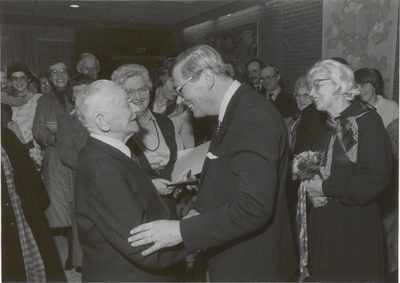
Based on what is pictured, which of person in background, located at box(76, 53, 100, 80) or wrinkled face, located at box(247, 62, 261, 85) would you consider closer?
person in background, located at box(76, 53, 100, 80)

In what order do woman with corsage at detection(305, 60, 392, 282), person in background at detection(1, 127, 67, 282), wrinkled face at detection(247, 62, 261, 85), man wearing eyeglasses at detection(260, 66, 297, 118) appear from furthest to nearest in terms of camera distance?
wrinkled face at detection(247, 62, 261, 85)
man wearing eyeglasses at detection(260, 66, 297, 118)
woman with corsage at detection(305, 60, 392, 282)
person in background at detection(1, 127, 67, 282)

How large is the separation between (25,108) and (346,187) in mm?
3405

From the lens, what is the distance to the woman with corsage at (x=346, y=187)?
1943 millimetres

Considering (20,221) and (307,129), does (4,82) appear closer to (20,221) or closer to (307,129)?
(20,221)

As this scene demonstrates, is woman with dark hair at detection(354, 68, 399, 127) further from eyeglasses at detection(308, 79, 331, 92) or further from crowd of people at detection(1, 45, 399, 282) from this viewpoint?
eyeglasses at detection(308, 79, 331, 92)

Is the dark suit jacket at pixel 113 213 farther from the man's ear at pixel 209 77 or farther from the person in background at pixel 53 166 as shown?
the person in background at pixel 53 166

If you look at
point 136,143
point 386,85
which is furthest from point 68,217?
point 386,85

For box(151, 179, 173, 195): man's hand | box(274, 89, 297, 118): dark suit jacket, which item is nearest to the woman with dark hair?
box(274, 89, 297, 118): dark suit jacket

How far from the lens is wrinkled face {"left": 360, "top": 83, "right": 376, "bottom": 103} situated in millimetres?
3418

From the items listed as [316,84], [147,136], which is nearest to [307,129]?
[316,84]

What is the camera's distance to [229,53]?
30.3 feet

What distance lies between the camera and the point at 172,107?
11.5 feet

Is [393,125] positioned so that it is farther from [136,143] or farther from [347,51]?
[347,51]

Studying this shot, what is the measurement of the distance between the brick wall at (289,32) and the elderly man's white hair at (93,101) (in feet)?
19.8
